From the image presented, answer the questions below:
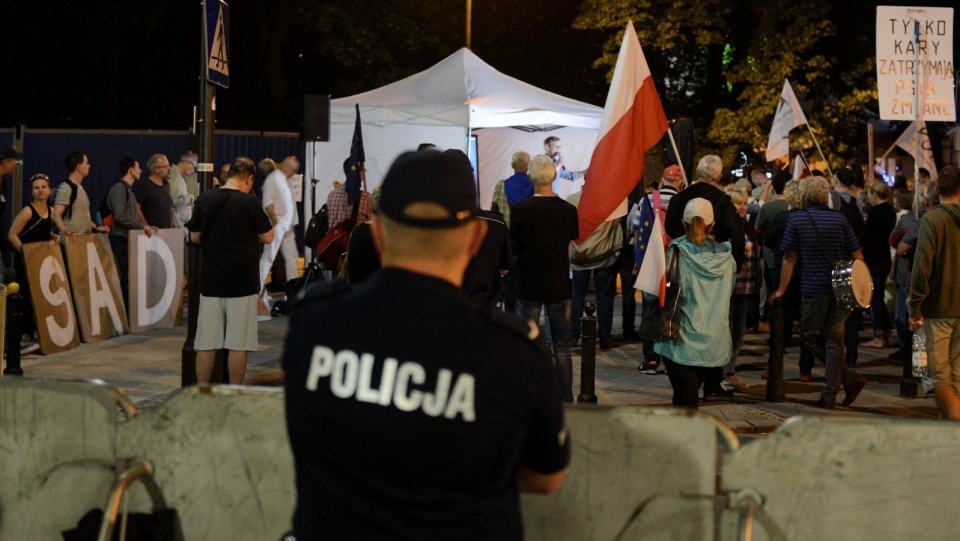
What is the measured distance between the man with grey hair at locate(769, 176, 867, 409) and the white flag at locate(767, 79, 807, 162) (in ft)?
23.4

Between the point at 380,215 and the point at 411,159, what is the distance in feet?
0.54

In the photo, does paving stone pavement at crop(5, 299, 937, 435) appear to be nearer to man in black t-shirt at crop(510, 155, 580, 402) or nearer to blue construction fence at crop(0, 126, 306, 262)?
man in black t-shirt at crop(510, 155, 580, 402)

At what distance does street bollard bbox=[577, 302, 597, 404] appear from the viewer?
9.56m

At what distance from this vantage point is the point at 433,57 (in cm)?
3544

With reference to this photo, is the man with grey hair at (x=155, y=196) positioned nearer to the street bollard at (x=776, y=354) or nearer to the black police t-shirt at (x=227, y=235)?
the black police t-shirt at (x=227, y=235)

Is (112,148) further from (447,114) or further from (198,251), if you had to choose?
(198,251)

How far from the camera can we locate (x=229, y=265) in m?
9.20

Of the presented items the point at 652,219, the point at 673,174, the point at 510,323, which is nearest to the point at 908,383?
the point at 652,219

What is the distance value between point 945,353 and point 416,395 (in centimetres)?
663

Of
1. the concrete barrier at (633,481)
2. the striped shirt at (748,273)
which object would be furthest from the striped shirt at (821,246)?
the concrete barrier at (633,481)

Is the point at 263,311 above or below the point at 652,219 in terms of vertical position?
below

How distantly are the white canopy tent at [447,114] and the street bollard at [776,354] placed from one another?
6.60 meters

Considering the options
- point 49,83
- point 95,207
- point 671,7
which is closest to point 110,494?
point 95,207

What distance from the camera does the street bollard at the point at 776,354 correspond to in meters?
10.3
